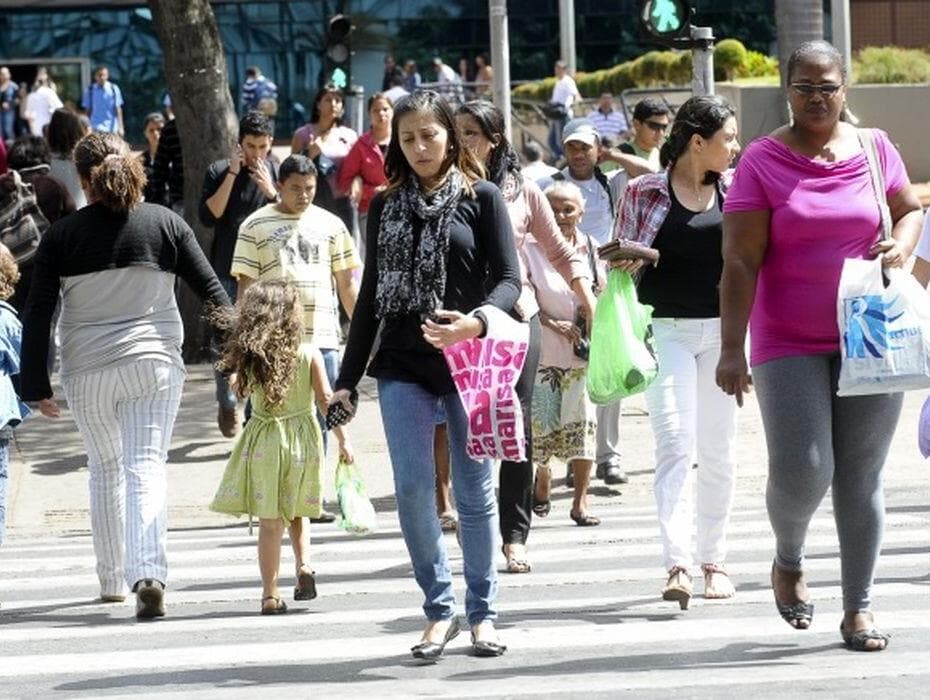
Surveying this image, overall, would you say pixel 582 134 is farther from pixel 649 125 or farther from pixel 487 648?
pixel 487 648

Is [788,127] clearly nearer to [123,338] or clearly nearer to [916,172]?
[123,338]

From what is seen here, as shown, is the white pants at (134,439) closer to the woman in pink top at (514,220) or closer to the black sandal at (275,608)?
the black sandal at (275,608)

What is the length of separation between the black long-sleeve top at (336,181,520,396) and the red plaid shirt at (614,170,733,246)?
46.4 inches

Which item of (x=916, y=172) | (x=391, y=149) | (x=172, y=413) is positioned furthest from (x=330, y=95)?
(x=916, y=172)

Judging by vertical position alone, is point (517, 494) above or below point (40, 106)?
below

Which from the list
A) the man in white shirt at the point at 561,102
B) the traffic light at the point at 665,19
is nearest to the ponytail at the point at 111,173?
the traffic light at the point at 665,19

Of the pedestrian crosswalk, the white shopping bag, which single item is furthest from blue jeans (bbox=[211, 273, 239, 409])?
the white shopping bag

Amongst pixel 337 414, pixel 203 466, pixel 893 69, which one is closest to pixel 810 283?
pixel 337 414

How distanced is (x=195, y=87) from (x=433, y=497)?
1051cm

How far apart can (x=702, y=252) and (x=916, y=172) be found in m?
23.1

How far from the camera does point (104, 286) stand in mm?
8805

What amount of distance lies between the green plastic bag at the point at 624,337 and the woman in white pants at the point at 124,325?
4.90ft

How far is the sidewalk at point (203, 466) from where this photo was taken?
1251 cm

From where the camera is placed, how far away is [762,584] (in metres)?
8.82
